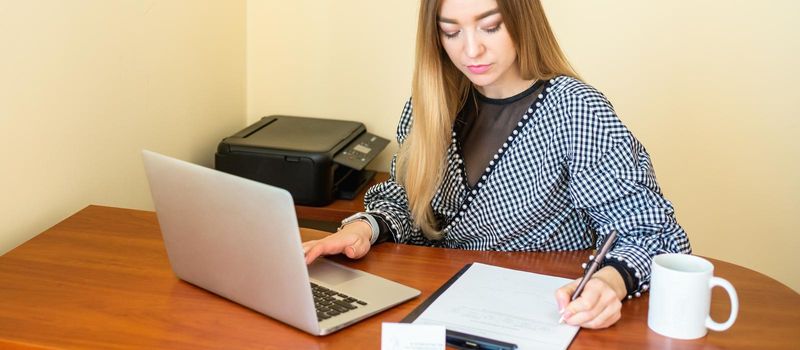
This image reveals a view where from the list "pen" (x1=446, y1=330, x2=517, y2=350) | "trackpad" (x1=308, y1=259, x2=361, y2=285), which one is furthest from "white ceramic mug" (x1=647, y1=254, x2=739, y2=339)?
"trackpad" (x1=308, y1=259, x2=361, y2=285)

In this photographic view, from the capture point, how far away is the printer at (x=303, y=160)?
2234 mm

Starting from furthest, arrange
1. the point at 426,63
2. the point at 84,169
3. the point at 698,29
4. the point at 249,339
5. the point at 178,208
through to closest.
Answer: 1. the point at 698,29
2. the point at 84,169
3. the point at 426,63
4. the point at 178,208
5. the point at 249,339

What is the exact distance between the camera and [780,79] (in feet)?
7.97

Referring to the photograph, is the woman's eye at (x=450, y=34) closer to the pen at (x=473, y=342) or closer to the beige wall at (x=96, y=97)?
the pen at (x=473, y=342)

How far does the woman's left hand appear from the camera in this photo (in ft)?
4.10

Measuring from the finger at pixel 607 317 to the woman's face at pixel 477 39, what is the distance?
53cm

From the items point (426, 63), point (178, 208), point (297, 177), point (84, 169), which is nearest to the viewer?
point (178, 208)

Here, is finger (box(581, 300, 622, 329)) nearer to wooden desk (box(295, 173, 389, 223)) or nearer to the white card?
the white card

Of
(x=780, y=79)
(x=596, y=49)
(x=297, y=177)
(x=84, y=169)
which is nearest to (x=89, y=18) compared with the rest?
(x=84, y=169)

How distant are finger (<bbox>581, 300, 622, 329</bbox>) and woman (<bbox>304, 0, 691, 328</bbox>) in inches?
5.4

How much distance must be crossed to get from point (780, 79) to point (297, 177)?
1.35 metres

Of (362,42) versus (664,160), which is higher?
(362,42)

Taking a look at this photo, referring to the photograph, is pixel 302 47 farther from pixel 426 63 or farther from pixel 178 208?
pixel 178 208

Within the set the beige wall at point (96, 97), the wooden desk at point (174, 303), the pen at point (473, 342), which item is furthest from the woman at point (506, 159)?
the beige wall at point (96, 97)
